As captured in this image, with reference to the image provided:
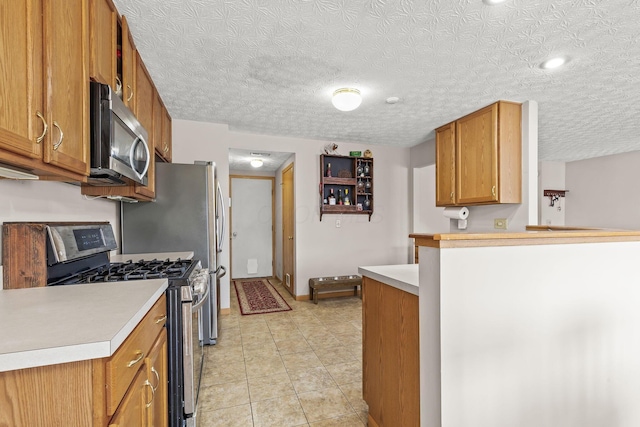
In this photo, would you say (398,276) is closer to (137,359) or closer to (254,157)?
(137,359)

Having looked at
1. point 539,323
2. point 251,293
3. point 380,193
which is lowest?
point 251,293

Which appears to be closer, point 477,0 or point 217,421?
point 477,0

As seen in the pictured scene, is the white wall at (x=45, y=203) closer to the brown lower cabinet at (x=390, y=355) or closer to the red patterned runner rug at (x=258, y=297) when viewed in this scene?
the brown lower cabinet at (x=390, y=355)

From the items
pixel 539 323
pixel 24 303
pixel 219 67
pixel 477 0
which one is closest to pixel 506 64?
pixel 477 0

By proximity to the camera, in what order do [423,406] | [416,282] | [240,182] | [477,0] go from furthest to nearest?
[240,182]
[477,0]
[416,282]
[423,406]

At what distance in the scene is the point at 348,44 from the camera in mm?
1950

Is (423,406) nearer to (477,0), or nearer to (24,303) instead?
(24,303)

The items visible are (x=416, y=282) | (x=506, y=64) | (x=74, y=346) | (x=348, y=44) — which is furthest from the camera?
(x=506, y=64)

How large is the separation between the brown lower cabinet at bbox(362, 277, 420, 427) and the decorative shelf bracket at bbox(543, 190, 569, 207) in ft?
20.3

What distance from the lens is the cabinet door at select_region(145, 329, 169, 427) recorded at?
1.08 metres

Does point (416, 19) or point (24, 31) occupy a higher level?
point (416, 19)

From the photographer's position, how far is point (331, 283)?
4207 millimetres

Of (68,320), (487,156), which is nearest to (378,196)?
(487,156)

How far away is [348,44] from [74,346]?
6.62 ft
